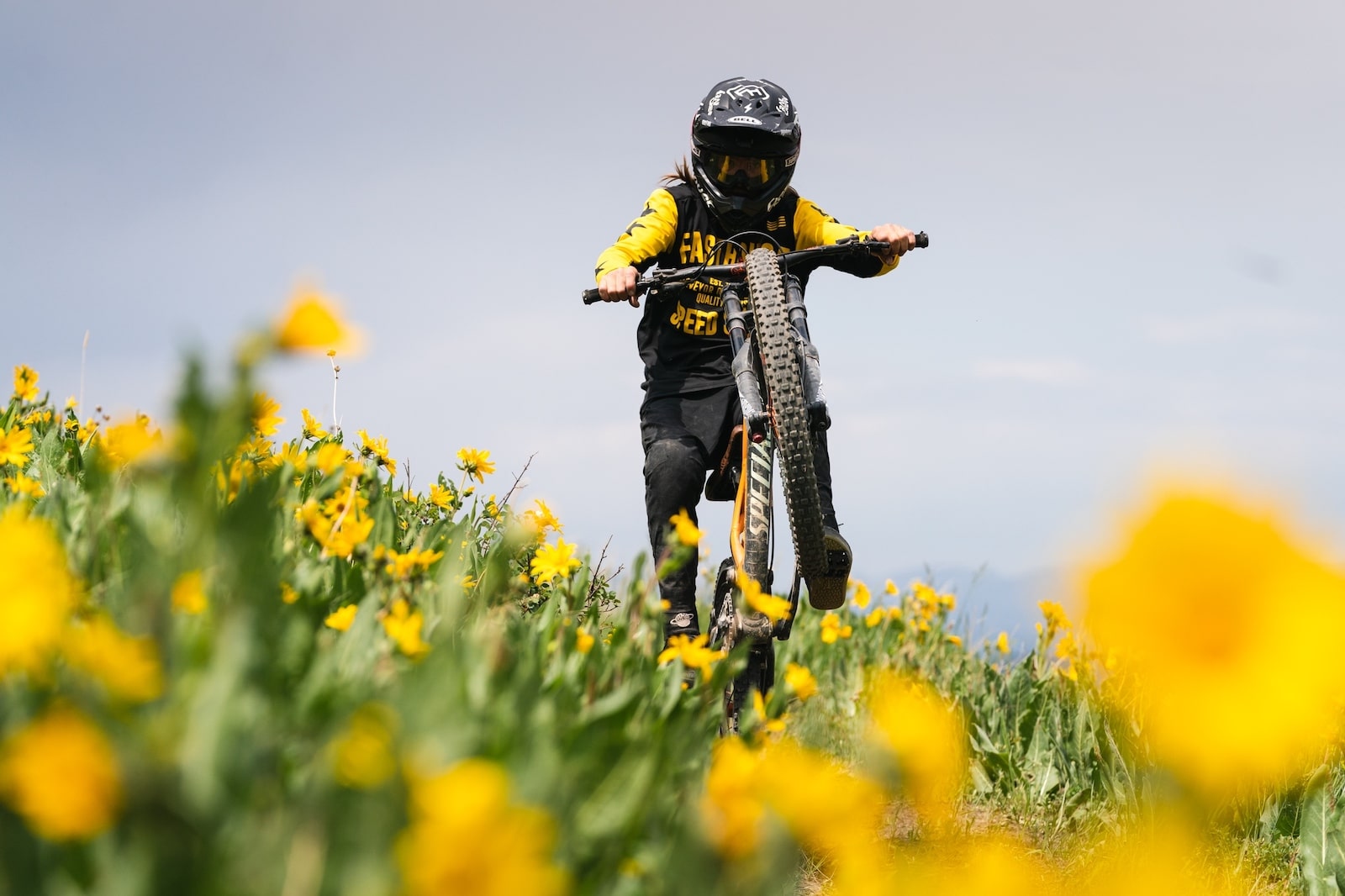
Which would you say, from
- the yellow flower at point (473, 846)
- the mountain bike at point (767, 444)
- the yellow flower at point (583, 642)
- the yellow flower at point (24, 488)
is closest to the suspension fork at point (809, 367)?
the mountain bike at point (767, 444)

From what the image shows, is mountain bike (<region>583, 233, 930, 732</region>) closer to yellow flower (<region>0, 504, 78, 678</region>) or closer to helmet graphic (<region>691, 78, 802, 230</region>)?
helmet graphic (<region>691, 78, 802, 230</region>)

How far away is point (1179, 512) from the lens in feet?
1.56

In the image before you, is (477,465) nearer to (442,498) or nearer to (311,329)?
(442,498)

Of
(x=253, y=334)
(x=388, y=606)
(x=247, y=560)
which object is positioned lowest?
(x=388, y=606)

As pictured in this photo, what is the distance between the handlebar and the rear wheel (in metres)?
0.33

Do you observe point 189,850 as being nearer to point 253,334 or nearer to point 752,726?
point 253,334

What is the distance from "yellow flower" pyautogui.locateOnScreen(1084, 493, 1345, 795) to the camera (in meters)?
0.45

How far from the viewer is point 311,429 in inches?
192

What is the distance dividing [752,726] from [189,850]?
1207 mm

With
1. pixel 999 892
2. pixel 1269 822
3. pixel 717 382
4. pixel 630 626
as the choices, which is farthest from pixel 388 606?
pixel 1269 822

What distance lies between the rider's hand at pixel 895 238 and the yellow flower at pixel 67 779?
369 centimetres

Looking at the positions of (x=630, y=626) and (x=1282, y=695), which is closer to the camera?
(x=1282, y=695)

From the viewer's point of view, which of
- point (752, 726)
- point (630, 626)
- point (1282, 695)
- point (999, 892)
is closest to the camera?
point (1282, 695)

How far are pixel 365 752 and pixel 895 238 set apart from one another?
358cm
